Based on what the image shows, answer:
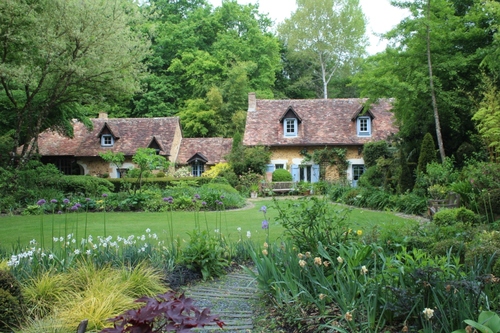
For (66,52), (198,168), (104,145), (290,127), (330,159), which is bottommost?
(198,168)

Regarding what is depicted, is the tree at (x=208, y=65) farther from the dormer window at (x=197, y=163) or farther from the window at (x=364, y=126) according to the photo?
the window at (x=364, y=126)

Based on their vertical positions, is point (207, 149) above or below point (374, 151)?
above

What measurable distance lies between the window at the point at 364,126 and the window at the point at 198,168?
1087cm

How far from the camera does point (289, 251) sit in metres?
4.30

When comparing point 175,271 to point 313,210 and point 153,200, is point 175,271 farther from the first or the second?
point 153,200

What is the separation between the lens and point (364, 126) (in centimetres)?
2698

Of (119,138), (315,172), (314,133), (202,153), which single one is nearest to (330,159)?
(315,172)

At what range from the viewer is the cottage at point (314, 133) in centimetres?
2639

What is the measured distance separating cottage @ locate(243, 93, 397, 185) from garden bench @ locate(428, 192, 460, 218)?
15.1 metres

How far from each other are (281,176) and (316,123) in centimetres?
499

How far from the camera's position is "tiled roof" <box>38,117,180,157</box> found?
28.6m

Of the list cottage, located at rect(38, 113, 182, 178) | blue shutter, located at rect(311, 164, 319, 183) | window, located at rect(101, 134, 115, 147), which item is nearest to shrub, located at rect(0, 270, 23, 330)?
blue shutter, located at rect(311, 164, 319, 183)

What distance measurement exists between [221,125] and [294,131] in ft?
28.0

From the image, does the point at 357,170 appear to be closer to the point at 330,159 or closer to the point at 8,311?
the point at 330,159
